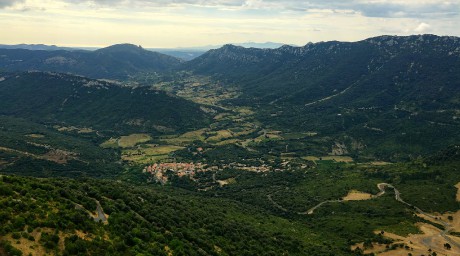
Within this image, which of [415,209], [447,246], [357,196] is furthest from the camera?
[357,196]

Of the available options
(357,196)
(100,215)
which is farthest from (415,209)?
(100,215)

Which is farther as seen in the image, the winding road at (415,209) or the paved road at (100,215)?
the winding road at (415,209)

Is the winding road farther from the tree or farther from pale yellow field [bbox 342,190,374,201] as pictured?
the tree

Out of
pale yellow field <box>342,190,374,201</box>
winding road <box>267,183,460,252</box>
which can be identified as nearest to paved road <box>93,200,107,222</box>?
winding road <box>267,183,460,252</box>

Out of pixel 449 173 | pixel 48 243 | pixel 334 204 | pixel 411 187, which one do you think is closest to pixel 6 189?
pixel 48 243

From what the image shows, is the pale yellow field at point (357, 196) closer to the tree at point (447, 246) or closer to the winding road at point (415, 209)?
the winding road at point (415, 209)

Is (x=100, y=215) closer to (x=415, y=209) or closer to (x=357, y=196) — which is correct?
(x=415, y=209)

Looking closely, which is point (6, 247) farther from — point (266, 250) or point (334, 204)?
point (334, 204)

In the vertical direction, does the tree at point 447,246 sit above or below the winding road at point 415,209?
Result: above

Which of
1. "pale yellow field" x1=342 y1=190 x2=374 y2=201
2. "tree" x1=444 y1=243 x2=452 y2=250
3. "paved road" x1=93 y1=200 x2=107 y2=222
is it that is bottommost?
"pale yellow field" x1=342 y1=190 x2=374 y2=201

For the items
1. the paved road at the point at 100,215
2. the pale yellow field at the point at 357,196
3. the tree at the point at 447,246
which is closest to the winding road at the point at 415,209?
the pale yellow field at the point at 357,196

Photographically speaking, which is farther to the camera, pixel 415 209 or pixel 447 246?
pixel 415 209
